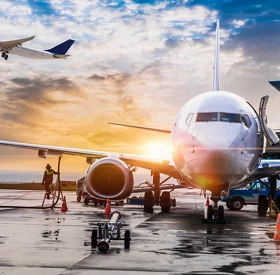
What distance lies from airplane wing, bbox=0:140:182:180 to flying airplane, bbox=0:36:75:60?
42155 millimetres

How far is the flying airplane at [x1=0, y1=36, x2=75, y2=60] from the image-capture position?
216 ft

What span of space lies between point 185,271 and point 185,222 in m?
8.83

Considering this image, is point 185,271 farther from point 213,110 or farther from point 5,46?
point 5,46

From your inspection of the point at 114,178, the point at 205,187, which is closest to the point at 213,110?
the point at 205,187

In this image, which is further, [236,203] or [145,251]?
[236,203]

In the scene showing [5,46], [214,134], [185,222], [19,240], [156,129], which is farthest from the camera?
[5,46]

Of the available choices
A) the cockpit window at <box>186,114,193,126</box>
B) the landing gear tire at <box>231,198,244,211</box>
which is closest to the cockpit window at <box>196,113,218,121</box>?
the cockpit window at <box>186,114,193,126</box>

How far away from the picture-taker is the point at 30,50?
8081 cm

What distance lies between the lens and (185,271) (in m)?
7.98

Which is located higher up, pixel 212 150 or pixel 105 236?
pixel 212 150

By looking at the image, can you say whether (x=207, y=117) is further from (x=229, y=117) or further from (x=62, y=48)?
(x=62, y=48)

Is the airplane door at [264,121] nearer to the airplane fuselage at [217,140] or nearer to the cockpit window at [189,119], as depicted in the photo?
the airplane fuselage at [217,140]

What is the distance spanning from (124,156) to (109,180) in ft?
6.92

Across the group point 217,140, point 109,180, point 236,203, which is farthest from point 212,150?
point 236,203
